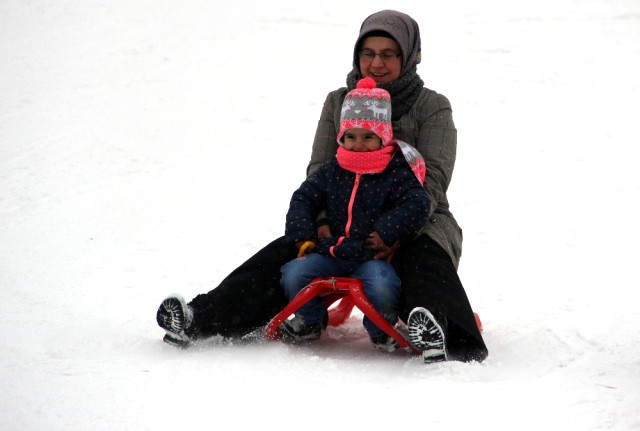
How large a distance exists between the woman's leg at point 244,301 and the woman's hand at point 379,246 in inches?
17.9


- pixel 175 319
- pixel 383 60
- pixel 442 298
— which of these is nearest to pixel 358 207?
pixel 442 298

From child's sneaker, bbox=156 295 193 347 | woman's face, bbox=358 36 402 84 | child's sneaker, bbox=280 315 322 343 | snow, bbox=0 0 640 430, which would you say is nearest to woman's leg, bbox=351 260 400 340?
snow, bbox=0 0 640 430

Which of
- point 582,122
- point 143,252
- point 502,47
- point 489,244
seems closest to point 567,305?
point 489,244

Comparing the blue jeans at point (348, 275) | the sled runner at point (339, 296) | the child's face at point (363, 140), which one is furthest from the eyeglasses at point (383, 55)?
the sled runner at point (339, 296)

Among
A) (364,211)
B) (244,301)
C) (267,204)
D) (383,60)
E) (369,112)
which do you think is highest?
(383,60)

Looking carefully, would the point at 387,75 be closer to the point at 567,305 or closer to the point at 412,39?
the point at 412,39

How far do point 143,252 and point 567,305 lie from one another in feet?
7.89

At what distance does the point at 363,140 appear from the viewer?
12.5 ft

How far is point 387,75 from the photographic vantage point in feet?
13.5

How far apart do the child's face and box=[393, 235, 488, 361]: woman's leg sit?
1.52 ft

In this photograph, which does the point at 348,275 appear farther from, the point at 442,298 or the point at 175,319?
the point at 175,319

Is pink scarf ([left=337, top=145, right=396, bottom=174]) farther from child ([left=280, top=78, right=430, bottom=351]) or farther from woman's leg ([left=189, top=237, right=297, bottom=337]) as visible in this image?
woman's leg ([left=189, top=237, right=297, bottom=337])

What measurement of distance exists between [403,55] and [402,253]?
90 cm

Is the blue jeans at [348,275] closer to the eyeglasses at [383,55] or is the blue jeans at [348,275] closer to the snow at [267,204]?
the snow at [267,204]
